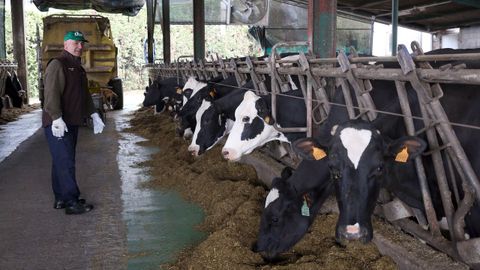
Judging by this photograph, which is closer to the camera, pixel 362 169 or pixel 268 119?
pixel 362 169

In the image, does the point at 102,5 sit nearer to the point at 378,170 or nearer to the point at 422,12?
the point at 422,12

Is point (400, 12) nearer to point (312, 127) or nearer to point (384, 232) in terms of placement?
point (312, 127)

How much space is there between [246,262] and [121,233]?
1.52m

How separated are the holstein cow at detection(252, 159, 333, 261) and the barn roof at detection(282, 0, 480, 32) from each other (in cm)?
816

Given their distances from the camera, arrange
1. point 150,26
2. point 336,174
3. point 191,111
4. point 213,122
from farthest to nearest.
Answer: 1. point 150,26
2. point 191,111
3. point 213,122
4. point 336,174

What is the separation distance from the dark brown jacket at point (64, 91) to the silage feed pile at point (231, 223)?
5.16 feet

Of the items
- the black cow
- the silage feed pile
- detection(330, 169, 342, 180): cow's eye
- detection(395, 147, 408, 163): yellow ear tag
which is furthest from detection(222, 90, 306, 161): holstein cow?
detection(395, 147, 408, 163): yellow ear tag

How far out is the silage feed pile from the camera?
12.3ft

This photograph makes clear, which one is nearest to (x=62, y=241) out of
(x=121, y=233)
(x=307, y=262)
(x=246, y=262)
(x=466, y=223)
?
(x=121, y=233)

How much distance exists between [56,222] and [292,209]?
2511 mm

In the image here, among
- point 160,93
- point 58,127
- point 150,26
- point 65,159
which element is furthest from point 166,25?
point 58,127

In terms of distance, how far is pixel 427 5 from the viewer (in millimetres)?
11734

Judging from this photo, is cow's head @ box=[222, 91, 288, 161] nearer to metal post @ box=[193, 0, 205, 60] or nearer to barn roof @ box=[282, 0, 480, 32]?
barn roof @ box=[282, 0, 480, 32]

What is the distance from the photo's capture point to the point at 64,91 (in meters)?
5.45
